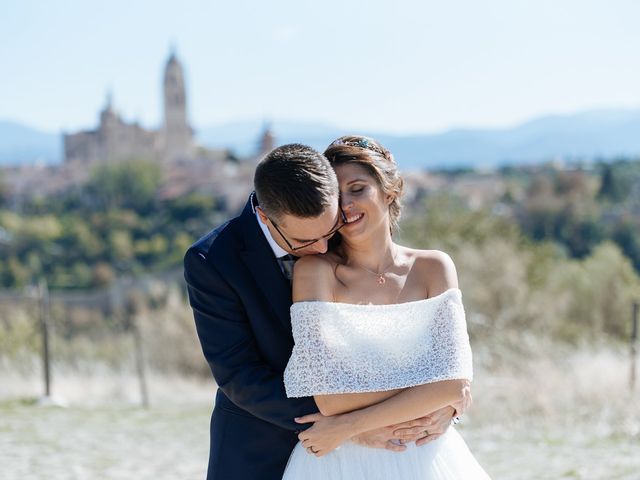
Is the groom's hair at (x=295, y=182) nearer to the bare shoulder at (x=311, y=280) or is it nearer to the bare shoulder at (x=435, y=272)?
the bare shoulder at (x=311, y=280)

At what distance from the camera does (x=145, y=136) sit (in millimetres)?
94938

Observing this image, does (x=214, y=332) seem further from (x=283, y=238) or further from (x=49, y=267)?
(x=49, y=267)

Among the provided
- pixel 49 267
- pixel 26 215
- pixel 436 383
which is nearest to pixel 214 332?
pixel 436 383

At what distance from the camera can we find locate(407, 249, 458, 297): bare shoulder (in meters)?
1.79

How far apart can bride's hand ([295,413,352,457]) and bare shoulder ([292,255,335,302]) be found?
0.25m

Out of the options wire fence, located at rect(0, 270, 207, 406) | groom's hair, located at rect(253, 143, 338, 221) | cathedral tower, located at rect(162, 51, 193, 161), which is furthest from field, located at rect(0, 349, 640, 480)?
cathedral tower, located at rect(162, 51, 193, 161)

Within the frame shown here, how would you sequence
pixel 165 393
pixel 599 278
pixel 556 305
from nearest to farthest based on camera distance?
pixel 165 393 → pixel 556 305 → pixel 599 278

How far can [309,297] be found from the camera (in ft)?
5.58

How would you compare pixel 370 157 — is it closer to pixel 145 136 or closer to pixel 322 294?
pixel 322 294

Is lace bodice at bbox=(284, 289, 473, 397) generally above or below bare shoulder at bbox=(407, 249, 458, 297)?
below

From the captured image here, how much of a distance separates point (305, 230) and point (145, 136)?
96.3m

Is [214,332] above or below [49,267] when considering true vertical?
above

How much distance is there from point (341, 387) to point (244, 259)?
0.34m

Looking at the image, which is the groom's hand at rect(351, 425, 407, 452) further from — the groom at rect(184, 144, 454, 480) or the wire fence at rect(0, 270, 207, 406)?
the wire fence at rect(0, 270, 207, 406)
